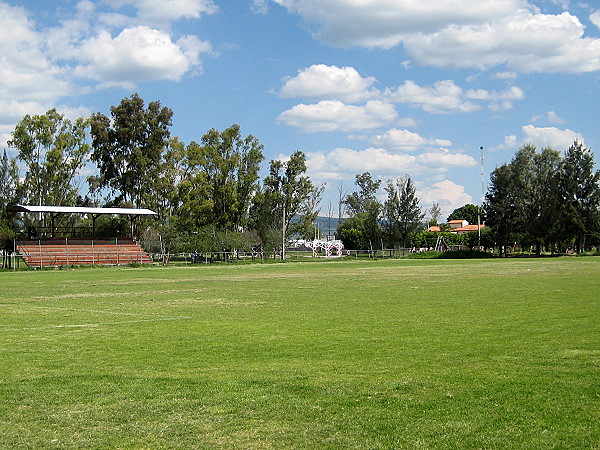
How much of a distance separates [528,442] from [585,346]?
5858 millimetres

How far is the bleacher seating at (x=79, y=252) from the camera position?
6312 centimetres

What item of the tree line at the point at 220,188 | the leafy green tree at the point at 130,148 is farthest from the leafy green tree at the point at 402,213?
the leafy green tree at the point at 130,148

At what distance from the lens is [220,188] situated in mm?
86250

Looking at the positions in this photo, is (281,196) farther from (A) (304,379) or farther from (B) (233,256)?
(A) (304,379)

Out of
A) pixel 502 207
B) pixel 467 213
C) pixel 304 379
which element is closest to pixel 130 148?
pixel 502 207

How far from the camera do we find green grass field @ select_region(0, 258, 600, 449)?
670 cm

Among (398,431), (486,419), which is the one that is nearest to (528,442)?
(486,419)

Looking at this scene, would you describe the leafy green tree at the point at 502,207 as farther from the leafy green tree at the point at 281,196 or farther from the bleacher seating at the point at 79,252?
the bleacher seating at the point at 79,252

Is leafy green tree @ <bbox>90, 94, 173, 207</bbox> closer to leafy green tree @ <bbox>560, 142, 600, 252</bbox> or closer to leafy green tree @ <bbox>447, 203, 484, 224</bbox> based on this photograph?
leafy green tree @ <bbox>560, 142, 600, 252</bbox>

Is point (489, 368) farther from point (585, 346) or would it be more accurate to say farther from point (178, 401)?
point (178, 401)

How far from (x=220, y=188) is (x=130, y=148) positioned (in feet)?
41.6

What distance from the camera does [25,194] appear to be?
78125 mm

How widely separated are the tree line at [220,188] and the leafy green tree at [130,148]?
0.13 meters

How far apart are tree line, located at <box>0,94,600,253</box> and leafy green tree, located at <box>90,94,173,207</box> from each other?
0.42 feet
